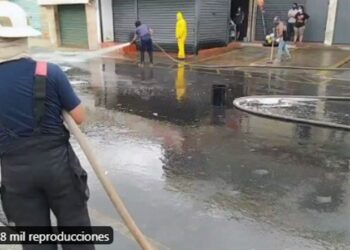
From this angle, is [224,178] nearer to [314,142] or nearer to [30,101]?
[314,142]

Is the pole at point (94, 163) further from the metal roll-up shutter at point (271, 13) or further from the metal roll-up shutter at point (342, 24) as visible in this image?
the metal roll-up shutter at point (271, 13)

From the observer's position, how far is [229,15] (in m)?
19.7

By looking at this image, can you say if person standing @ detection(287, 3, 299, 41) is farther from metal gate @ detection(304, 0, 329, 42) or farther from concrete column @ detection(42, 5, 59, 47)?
concrete column @ detection(42, 5, 59, 47)

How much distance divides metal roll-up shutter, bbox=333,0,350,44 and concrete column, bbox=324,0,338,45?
0.46ft

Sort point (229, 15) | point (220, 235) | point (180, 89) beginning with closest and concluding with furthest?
1. point (220, 235)
2. point (180, 89)
3. point (229, 15)


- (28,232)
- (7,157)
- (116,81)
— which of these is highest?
(7,157)

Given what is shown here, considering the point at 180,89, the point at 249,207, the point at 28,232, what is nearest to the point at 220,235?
the point at 249,207

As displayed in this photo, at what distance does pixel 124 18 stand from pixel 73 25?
391 centimetres

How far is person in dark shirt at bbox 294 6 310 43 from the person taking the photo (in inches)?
752

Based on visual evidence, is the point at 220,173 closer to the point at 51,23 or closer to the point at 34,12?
the point at 51,23

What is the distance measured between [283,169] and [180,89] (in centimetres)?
631

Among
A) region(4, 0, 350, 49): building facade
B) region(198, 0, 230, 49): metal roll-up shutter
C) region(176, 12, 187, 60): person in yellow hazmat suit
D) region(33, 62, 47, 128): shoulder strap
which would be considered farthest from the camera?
region(4, 0, 350, 49): building facade

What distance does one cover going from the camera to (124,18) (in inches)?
815

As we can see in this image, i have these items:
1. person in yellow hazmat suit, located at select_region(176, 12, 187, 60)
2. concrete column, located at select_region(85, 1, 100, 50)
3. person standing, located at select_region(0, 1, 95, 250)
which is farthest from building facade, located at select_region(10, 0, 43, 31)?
person standing, located at select_region(0, 1, 95, 250)
